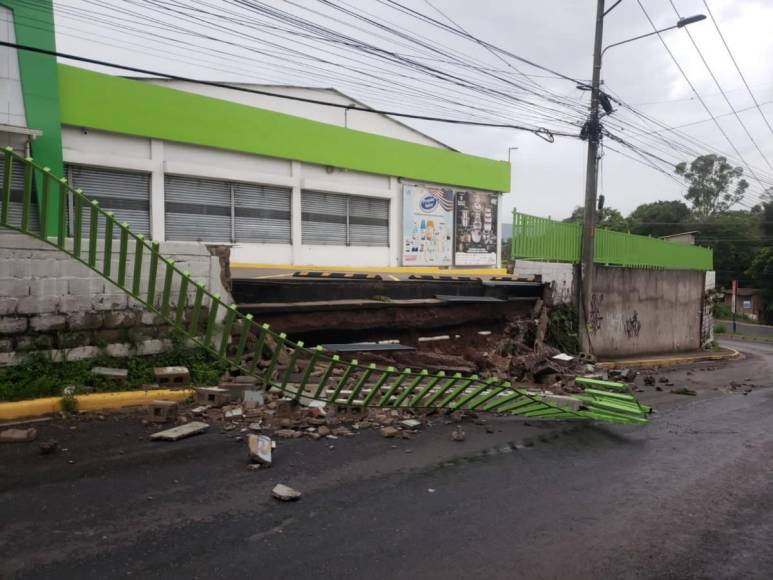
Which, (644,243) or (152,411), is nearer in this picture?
(152,411)

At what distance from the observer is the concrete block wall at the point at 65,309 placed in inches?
240

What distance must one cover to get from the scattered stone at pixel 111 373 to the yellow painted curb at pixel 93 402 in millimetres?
252

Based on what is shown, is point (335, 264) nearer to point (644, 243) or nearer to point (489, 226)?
point (489, 226)

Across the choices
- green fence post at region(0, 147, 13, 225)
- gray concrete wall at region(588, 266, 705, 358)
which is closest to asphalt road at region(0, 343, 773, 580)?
green fence post at region(0, 147, 13, 225)

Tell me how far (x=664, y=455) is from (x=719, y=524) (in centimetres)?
186

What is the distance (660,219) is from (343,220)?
52.7 meters

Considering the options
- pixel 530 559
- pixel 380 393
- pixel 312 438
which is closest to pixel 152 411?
pixel 312 438

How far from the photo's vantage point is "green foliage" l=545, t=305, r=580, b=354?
14.5 m

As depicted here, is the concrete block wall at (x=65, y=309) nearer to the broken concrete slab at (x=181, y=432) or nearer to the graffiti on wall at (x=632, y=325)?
the broken concrete slab at (x=181, y=432)

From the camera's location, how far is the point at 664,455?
597 cm

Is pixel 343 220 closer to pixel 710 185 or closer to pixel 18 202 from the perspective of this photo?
pixel 18 202

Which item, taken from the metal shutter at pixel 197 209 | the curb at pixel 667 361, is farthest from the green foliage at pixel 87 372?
the curb at pixel 667 361

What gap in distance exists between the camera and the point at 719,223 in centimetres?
5550

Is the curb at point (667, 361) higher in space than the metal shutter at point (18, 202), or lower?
lower
